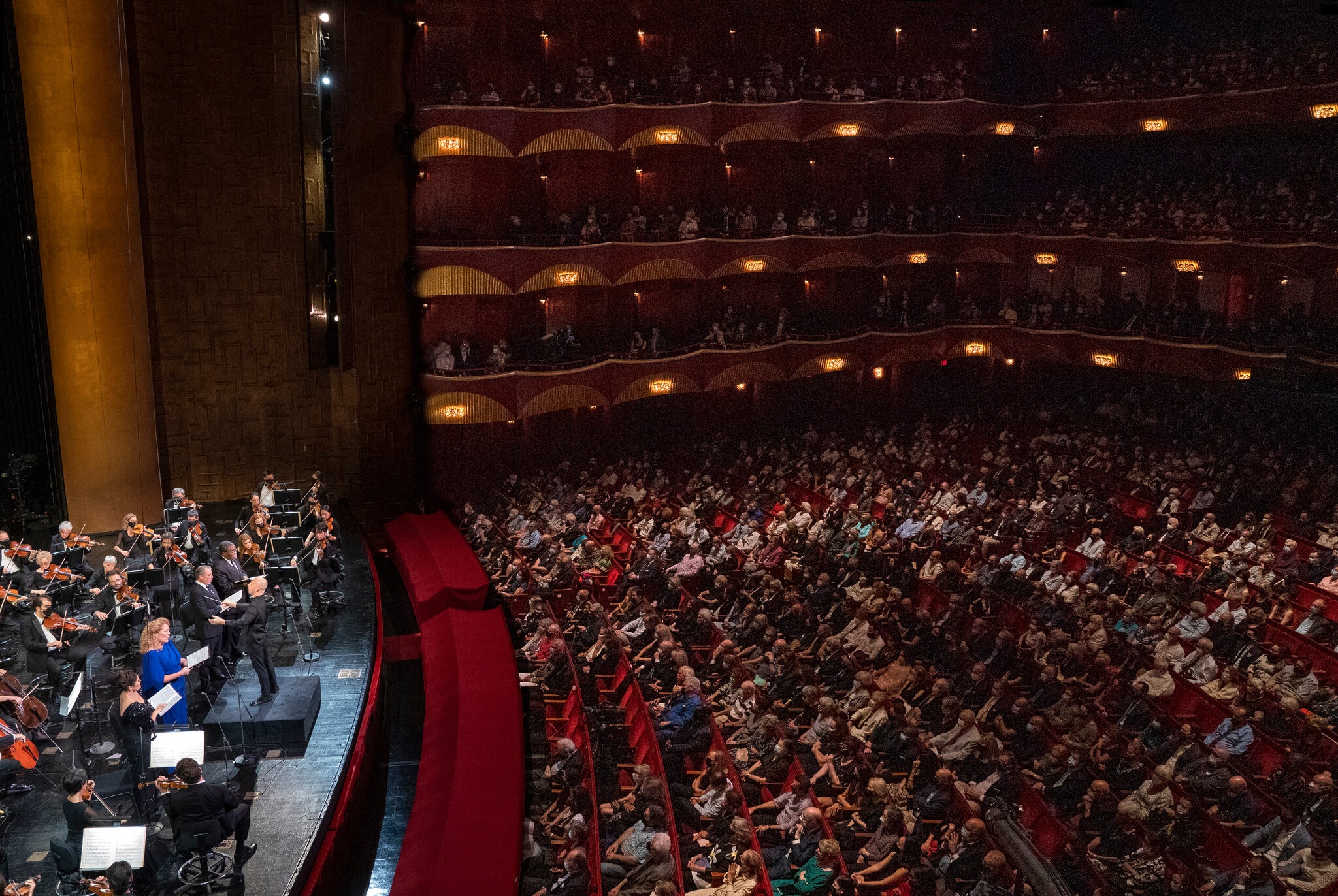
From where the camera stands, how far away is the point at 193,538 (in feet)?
33.7

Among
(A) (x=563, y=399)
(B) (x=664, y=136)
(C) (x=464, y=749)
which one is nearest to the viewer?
(C) (x=464, y=749)

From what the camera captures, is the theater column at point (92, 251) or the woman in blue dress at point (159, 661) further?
the theater column at point (92, 251)

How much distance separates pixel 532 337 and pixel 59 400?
7303 millimetres

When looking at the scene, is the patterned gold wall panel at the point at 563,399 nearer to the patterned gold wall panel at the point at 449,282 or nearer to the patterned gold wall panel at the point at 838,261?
the patterned gold wall panel at the point at 449,282

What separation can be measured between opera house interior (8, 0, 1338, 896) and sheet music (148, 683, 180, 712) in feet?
0.07

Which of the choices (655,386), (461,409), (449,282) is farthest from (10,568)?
(655,386)

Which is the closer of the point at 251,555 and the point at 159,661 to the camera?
the point at 159,661

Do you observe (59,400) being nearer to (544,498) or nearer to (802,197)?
(544,498)

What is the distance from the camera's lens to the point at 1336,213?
1672 centimetres

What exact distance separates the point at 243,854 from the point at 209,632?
1964 millimetres

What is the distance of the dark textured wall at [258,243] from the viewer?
13.8 meters

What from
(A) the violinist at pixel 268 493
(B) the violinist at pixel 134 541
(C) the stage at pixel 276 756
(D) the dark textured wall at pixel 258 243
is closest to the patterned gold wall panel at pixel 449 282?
(D) the dark textured wall at pixel 258 243

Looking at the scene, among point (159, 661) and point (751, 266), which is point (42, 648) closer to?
point (159, 661)

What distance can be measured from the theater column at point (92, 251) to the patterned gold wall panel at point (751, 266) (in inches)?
361
